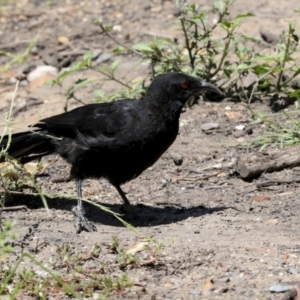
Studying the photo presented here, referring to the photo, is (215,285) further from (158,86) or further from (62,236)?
(158,86)

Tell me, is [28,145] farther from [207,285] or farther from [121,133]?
[207,285]

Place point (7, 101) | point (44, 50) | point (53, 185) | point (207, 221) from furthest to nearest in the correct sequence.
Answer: point (44, 50) < point (7, 101) < point (53, 185) < point (207, 221)

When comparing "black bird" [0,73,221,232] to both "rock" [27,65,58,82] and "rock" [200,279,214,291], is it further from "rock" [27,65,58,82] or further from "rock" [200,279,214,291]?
"rock" [27,65,58,82]

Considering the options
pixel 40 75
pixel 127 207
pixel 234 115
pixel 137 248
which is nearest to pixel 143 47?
pixel 234 115

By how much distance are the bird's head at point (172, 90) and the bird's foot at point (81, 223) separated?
1.02 m

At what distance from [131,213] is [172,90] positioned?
3.37ft

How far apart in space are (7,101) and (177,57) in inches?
97.1

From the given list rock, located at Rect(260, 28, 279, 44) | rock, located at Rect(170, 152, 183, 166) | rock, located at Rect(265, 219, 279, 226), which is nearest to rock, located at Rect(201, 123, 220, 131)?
rock, located at Rect(170, 152, 183, 166)

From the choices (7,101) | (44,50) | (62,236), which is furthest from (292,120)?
(44,50)

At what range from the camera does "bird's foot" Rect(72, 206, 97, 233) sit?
6.09 metres

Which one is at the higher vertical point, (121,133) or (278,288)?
(121,133)

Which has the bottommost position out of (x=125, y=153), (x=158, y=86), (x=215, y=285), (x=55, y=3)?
(x=215, y=285)

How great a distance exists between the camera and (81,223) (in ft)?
20.2

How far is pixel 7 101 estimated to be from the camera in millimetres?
9664
